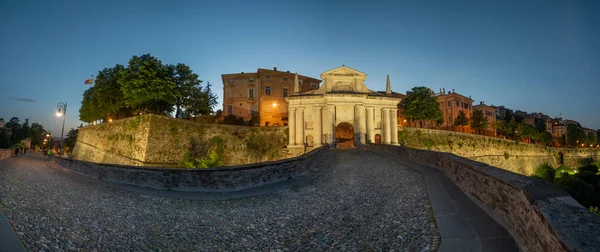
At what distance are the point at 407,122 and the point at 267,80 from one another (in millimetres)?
32759

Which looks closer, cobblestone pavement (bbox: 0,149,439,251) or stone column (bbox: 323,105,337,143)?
cobblestone pavement (bbox: 0,149,439,251)

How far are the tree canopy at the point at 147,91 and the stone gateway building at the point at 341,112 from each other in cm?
1650

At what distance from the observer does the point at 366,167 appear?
15.1 metres

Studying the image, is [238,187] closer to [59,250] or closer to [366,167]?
[59,250]

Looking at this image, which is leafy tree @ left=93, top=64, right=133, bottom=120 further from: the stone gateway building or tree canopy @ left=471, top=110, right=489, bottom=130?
tree canopy @ left=471, top=110, right=489, bottom=130

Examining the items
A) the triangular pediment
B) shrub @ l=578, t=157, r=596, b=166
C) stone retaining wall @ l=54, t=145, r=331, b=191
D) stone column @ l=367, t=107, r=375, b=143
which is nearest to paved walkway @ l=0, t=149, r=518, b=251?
stone retaining wall @ l=54, t=145, r=331, b=191

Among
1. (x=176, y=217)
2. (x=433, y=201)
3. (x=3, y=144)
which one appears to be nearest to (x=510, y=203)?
(x=433, y=201)

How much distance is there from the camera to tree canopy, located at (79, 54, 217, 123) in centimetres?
3506

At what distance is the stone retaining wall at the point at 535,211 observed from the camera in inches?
117

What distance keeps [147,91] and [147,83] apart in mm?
1069

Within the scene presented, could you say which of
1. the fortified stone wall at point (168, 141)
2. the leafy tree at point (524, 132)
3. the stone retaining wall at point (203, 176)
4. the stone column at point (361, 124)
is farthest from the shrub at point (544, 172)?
the stone retaining wall at point (203, 176)

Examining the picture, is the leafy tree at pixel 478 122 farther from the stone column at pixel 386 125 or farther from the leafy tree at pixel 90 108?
the leafy tree at pixel 90 108

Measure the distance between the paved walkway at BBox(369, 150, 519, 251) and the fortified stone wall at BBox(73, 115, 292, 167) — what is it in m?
28.8

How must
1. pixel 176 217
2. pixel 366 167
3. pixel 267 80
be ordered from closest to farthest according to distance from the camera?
1. pixel 176 217
2. pixel 366 167
3. pixel 267 80
